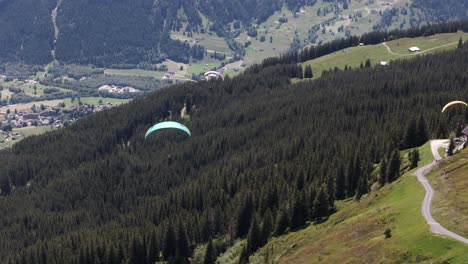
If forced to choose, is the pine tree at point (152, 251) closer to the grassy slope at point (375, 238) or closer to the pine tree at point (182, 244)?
the pine tree at point (182, 244)

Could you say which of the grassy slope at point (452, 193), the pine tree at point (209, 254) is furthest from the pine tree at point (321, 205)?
the pine tree at point (209, 254)

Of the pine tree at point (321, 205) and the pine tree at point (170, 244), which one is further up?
the pine tree at point (321, 205)

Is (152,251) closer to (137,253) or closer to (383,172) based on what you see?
(137,253)

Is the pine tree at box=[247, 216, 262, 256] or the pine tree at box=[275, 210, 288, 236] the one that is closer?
the pine tree at box=[247, 216, 262, 256]

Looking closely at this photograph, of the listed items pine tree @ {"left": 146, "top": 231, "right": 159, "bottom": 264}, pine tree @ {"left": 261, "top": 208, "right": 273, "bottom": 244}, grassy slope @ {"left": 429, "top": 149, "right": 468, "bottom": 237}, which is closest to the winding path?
grassy slope @ {"left": 429, "top": 149, "right": 468, "bottom": 237}

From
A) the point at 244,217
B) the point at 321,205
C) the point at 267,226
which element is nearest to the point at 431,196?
the point at 321,205

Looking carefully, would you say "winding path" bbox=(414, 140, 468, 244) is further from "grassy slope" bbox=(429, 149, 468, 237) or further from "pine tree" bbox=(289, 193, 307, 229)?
"pine tree" bbox=(289, 193, 307, 229)

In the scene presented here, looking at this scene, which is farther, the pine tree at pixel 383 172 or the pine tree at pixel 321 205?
the pine tree at pixel 383 172
